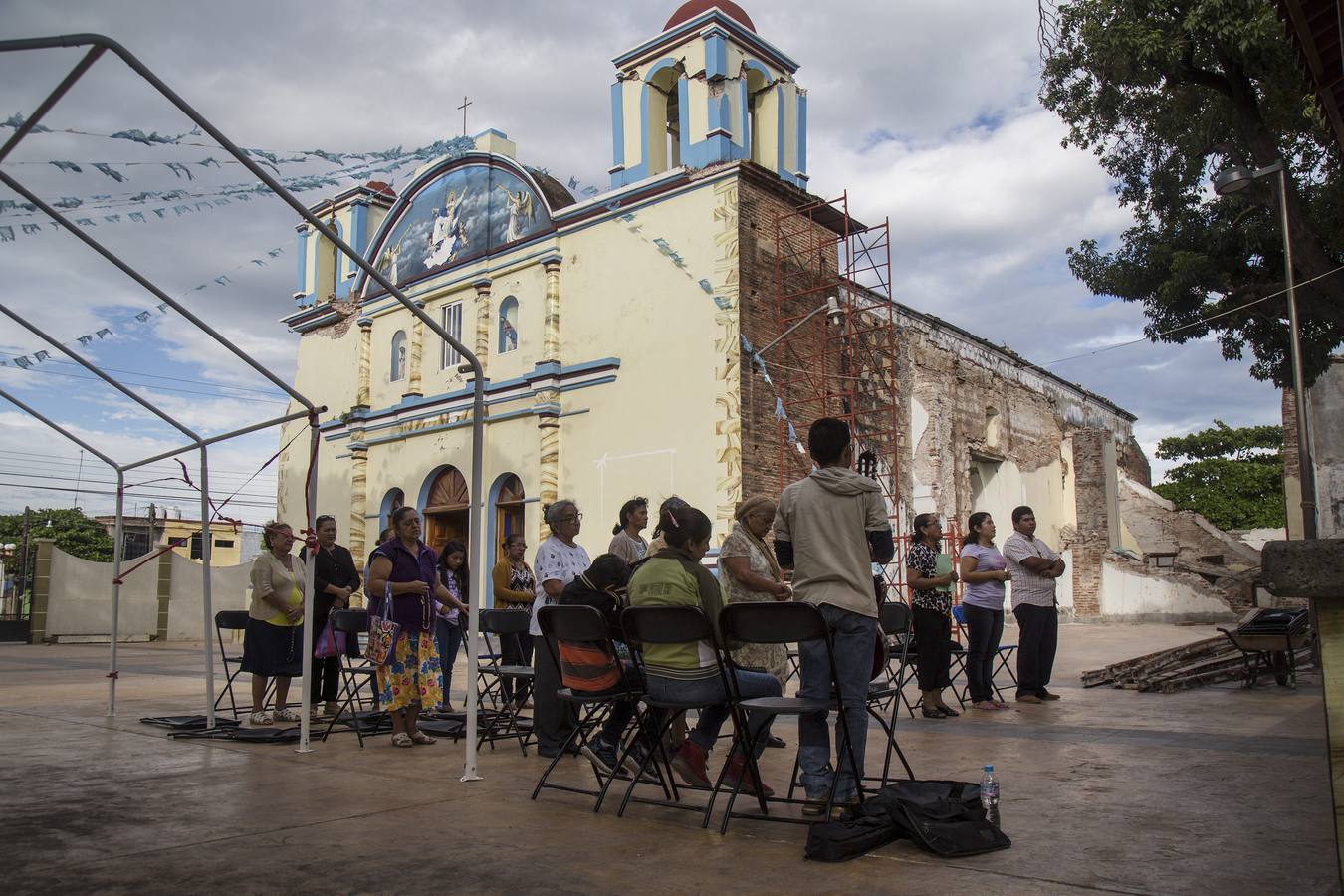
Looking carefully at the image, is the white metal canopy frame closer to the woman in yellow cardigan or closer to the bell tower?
the woman in yellow cardigan

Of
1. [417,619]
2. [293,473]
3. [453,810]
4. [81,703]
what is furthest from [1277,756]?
[293,473]

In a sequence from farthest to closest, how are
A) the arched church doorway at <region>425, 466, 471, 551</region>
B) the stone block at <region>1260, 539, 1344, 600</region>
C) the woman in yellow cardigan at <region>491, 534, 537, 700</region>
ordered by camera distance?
the arched church doorway at <region>425, 466, 471, 551</region> → the woman in yellow cardigan at <region>491, 534, 537, 700</region> → the stone block at <region>1260, 539, 1344, 600</region>

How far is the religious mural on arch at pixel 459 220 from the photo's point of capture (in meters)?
19.9

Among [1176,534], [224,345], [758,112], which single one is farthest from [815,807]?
[1176,534]

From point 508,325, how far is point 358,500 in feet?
17.8

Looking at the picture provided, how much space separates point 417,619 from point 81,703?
4813 mm

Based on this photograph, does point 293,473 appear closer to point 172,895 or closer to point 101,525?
point 172,895

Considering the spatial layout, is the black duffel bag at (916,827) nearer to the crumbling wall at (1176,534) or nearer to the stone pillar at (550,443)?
the stone pillar at (550,443)

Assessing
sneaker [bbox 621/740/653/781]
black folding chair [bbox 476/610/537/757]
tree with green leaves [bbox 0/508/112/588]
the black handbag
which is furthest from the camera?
tree with green leaves [bbox 0/508/112/588]

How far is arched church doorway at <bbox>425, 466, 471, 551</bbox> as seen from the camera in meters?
20.4

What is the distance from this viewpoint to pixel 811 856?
3.83 m

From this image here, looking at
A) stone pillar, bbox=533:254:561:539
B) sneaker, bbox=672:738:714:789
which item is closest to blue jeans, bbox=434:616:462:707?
sneaker, bbox=672:738:714:789

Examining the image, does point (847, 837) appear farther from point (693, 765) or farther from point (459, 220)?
point (459, 220)

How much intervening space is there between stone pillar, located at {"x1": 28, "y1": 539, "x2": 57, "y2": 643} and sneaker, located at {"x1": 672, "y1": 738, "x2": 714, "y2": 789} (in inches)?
845
